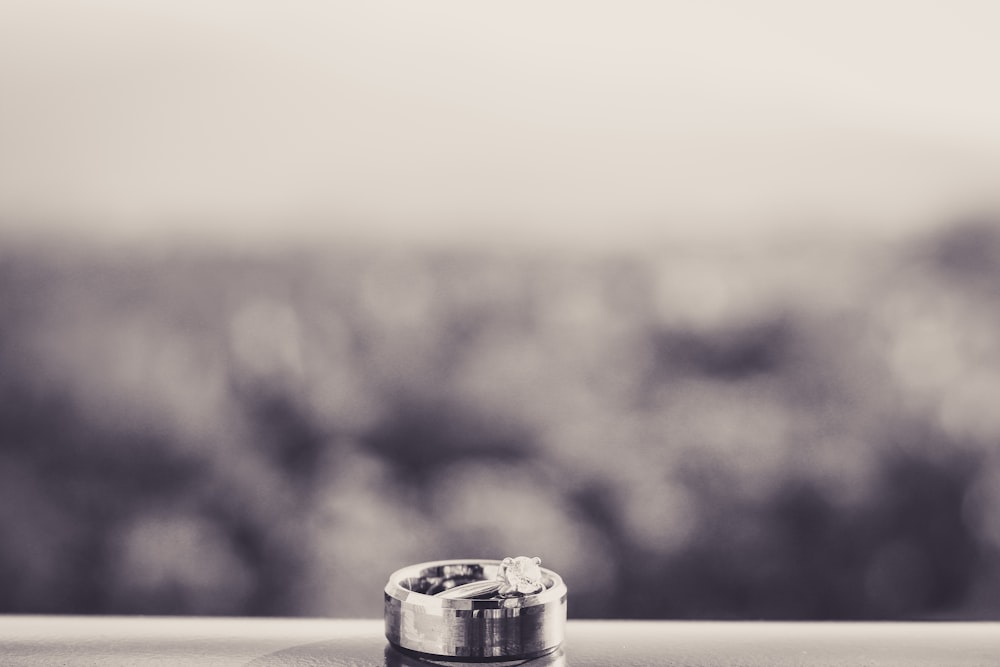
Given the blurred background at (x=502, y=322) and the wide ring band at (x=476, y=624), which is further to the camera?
the blurred background at (x=502, y=322)

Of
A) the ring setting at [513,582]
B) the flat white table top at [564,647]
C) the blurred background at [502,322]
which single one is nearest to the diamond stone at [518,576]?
the ring setting at [513,582]

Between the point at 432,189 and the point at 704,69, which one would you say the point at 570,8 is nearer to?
the point at 704,69

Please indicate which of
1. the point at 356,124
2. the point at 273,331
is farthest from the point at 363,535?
the point at 356,124

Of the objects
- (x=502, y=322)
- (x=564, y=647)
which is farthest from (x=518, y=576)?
(x=502, y=322)

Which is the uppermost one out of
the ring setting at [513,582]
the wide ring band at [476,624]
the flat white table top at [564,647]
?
the ring setting at [513,582]

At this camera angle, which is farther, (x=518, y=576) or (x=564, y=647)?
(x=564, y=647)

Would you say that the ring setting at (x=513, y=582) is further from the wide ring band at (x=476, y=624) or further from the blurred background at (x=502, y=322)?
the blurred background at (x=502, y=322)

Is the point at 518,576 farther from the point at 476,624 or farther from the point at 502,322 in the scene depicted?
the point at 502,322
